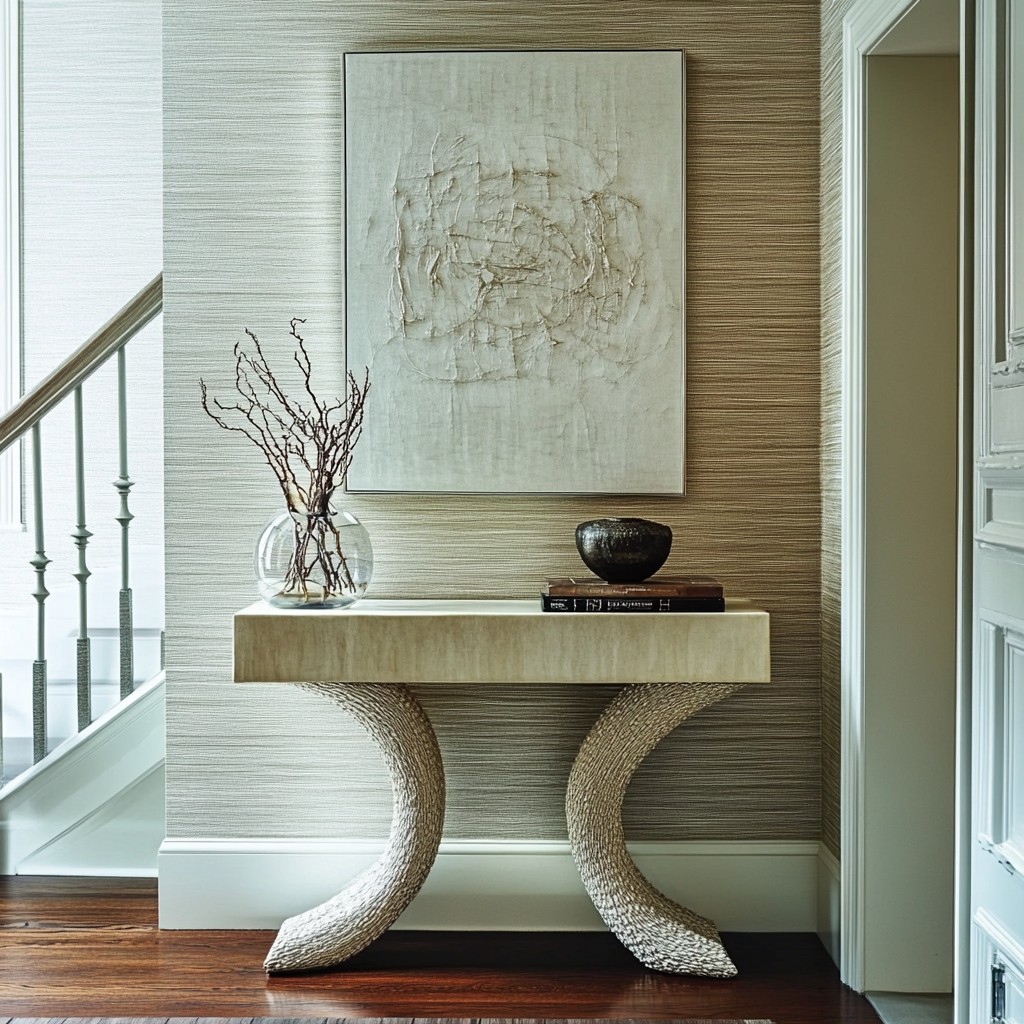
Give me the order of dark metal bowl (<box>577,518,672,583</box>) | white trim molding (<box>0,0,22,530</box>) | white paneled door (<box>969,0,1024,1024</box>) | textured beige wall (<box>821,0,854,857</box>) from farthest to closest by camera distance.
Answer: white trim molding (<box>0,0,22,530</box>) < textured beige wall (<box>821,0,854,857</box>) < dark metal bowl (<box>577,518,672,583</box>) < white paneled door (<box>969,0,1024,1024</box>)

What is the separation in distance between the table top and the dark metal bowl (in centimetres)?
14

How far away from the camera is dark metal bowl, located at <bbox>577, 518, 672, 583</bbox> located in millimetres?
2334

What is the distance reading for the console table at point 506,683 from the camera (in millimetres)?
2229

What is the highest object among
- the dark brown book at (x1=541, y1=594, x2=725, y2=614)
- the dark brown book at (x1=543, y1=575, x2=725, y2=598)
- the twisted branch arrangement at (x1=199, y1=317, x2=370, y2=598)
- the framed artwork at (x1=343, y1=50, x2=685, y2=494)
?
the framed artwork at (x1=343, y1=50, x2=685, y2=494)

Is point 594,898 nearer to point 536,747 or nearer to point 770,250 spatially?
point 536,747

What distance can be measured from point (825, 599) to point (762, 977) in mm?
886

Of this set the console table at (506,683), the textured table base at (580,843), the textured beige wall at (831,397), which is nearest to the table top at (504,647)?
the console table at (506,683)

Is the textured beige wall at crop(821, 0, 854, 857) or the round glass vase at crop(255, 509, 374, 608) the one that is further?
the textured beige wall at crop(821, 0, 854, 857)

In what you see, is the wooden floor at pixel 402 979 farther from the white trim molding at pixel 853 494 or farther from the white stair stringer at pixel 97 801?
the white stair stringer at pixel 97 801

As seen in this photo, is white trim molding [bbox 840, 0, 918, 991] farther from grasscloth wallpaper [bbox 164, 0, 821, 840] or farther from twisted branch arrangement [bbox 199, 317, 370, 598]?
twisted branch arrangement [bbox 199, 317, 370, 598]

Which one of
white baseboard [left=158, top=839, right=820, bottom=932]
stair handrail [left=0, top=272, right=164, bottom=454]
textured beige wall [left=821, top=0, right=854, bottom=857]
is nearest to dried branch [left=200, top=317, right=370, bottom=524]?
stair handrail [left=0, top=272, right=164, bottom=454]

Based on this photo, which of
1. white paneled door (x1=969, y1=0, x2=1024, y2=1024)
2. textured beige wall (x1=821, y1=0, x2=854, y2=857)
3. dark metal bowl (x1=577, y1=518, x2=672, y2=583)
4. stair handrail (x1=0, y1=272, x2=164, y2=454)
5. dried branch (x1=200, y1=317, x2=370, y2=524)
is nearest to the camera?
white paneled door (x1=969, y1=0, x2=1024, y2=1024)

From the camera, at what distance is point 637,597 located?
2.25m

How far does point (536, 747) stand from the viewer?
2.64 meters
